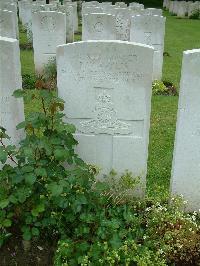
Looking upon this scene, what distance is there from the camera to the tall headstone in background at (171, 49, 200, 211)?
3.60 meters

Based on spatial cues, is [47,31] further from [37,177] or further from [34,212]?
[34,212]

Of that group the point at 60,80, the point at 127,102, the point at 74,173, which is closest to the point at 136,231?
the point at 74,173

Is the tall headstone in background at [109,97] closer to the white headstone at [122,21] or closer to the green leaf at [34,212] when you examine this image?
the green leaf at [34,212]

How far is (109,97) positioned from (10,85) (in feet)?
3.15

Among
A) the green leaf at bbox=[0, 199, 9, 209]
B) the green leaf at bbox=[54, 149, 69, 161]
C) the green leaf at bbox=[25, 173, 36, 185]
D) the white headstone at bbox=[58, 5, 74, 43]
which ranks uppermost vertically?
the white headstone at bbox=[58, 5, 74, 43]

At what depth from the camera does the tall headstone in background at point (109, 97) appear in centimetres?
375

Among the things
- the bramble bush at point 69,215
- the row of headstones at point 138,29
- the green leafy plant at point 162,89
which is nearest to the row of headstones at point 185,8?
the row of headstones at point 138,29

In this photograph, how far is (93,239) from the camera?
344 cm

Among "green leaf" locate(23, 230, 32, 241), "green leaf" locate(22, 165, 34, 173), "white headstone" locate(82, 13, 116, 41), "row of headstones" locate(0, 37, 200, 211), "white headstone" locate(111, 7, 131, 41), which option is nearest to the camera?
"green leaf" locate(22, 165, 34, 173)

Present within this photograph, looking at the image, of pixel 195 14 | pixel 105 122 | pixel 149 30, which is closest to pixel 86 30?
pixel 149 30

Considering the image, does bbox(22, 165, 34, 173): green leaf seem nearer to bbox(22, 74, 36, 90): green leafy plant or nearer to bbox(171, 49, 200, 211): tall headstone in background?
bbox(171, 49, 200, 211): tall headstone in background

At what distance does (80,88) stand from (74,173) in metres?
0.94

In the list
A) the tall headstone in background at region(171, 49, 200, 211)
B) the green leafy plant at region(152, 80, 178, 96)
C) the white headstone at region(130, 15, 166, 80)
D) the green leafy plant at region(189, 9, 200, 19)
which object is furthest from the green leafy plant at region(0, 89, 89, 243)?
the green leafy plant at region(189, 9, 200, 19)

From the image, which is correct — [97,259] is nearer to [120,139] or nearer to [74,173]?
[74,173]
